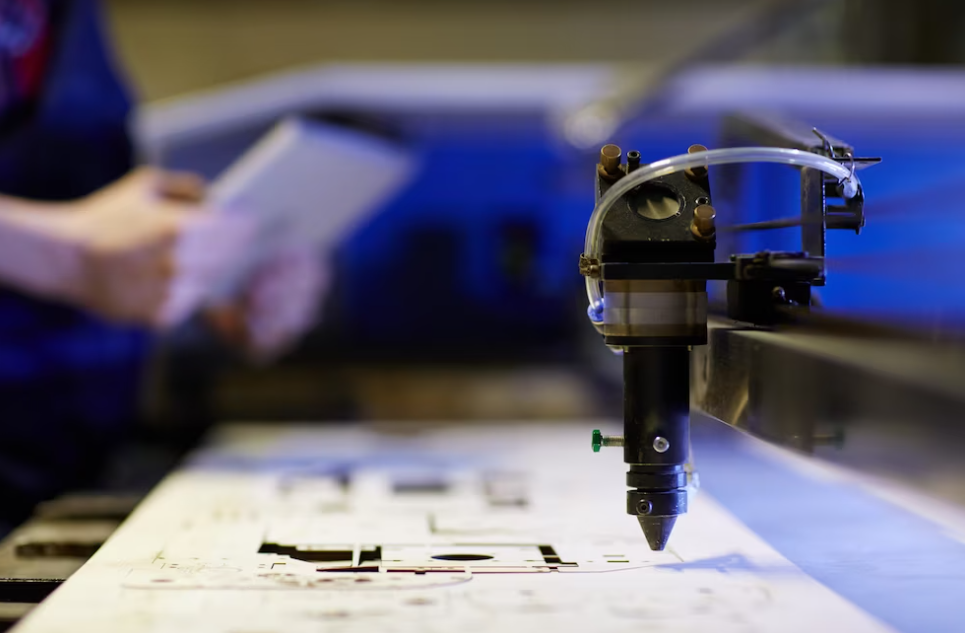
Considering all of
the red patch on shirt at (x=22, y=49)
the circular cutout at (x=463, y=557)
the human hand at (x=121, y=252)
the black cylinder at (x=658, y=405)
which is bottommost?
the circular cutout at (x=463, y=557)

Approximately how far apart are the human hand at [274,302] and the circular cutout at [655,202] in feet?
4.12

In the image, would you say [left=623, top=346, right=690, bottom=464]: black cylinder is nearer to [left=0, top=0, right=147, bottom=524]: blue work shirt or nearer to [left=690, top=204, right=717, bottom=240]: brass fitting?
[left=690, top=204, right=717, bottom=240]: brass fitting

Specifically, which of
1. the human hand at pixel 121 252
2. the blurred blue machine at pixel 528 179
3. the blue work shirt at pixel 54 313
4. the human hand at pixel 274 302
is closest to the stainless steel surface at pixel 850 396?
the blurred blue machine at pixel 528 179

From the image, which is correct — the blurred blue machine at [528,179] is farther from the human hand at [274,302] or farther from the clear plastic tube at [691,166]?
the human hand at [274,302]

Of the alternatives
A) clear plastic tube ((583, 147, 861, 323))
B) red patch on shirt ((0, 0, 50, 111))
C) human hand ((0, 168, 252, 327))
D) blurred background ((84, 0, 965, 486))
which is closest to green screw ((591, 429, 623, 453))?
clear plastic tube ((583, 147, 861, 323))

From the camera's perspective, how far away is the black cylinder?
652 millimetres

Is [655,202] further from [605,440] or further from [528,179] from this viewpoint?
[528,179]

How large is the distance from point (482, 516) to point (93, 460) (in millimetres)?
776

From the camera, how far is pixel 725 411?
759mm

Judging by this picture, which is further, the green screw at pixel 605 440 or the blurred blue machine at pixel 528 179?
the blurred blue machine at pixel 528 179

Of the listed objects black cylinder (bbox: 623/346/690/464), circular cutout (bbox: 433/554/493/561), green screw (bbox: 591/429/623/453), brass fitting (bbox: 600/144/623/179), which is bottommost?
circular cutout (bbox: 433/554/493/561)

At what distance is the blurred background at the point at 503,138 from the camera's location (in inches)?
53.4

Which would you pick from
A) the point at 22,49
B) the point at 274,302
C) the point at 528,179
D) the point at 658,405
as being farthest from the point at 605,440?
the point at 528,179

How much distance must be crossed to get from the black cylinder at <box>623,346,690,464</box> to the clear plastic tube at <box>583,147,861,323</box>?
0.06 meters
